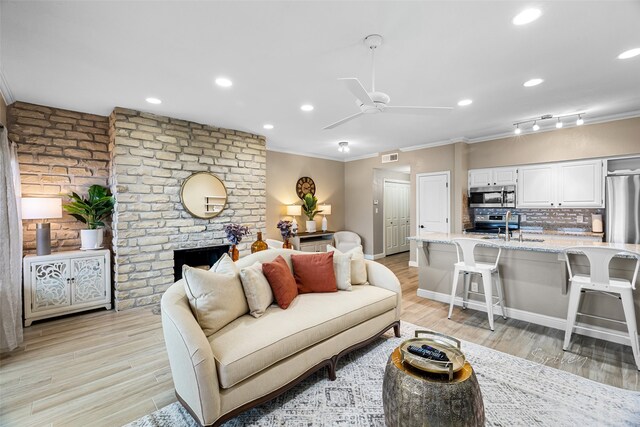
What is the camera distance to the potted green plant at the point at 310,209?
259 inches

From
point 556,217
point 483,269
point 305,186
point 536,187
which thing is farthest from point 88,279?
point 556,217

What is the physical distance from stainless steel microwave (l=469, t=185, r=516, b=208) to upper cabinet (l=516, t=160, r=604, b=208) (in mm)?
121

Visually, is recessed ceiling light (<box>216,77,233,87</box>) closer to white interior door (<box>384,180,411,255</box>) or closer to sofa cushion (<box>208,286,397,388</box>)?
sofa cushion (<box>208,286,397,388</box>)

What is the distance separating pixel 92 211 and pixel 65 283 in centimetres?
93

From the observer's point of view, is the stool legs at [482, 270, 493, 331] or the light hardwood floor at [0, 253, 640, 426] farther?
the stool legs at [482, 270, 493, 331]

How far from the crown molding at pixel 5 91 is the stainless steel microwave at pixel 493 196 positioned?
6837 millimetres

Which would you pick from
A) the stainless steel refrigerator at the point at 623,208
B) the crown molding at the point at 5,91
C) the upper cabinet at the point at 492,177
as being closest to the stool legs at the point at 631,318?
the stainless steel refrigerator at the point at 623,208

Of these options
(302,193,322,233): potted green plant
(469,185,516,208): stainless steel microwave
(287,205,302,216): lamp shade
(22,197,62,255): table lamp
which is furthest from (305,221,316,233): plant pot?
(22,197,62,255): table lamp

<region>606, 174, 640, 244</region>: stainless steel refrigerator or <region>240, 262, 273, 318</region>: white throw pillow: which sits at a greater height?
<region>606, 174, 640, 244</region>: stainless steel refrigerator

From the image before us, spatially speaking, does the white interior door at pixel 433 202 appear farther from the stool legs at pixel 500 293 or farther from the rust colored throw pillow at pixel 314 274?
the rust colored throw pillow at pixel 314 274

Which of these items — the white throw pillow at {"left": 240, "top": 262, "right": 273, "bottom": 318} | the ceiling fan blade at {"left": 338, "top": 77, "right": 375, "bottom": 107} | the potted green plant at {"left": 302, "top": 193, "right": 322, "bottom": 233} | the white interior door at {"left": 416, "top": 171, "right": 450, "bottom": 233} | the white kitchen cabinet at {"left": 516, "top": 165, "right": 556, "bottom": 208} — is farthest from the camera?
the potted green plant at {"left": 302, "top": 193, "right": 322, "bottom": 233}

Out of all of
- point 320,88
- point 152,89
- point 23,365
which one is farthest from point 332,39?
point 23,365

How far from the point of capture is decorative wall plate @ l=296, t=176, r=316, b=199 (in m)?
6.63

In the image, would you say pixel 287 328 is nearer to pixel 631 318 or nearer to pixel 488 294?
pixel 488 294
